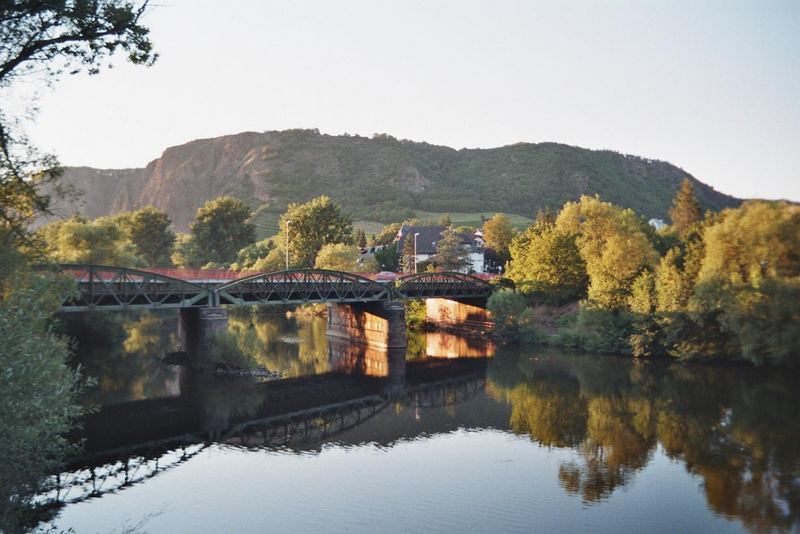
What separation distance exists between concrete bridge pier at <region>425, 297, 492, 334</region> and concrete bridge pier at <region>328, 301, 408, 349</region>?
1174 cm

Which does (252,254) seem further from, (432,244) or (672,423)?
(672,423)

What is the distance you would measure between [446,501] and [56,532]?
13138 mm

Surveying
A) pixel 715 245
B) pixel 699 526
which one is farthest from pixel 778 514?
pixel 715 245

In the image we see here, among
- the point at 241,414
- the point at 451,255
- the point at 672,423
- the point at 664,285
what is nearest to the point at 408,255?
the point at 451,255

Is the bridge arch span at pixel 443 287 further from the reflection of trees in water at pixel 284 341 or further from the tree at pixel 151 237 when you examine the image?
the tree at pixel 151 237

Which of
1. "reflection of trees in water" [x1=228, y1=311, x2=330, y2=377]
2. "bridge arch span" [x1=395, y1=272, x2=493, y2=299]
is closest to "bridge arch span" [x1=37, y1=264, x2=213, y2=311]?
"reflection of trees in water" [x1=228, y1=311, x2=330, y2=377]

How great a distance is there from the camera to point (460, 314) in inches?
3024

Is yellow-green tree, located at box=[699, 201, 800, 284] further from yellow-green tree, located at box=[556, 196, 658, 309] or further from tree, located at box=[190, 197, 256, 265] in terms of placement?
tree, located at box=[190, 197, 256, 265]

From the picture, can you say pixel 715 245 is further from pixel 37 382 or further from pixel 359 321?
pixel 37 382

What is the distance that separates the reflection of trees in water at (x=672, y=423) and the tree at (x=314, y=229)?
57038 mm

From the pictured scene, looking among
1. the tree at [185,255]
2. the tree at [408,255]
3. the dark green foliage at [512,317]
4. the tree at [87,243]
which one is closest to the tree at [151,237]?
the tree at [185,255]

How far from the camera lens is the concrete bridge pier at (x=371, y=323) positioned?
2442 inches

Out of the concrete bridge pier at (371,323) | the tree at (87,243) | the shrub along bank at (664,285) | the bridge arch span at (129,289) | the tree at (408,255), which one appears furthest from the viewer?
the tree at (408,255)

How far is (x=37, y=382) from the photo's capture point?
17.4 meters
